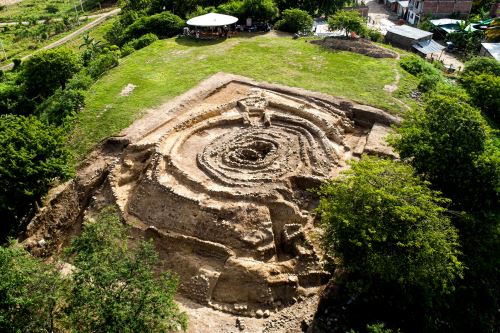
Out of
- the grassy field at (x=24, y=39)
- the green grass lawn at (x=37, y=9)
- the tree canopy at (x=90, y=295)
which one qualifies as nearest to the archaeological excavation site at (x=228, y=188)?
the tree canopy at (x=90, y=295)

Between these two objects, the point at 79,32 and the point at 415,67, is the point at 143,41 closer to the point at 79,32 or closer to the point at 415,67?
the point at 415,67

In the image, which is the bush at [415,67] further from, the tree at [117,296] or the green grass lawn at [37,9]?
the green grass lawn at [37,9]

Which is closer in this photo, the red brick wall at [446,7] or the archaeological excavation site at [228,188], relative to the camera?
the archaeological excavation site at [228,188]

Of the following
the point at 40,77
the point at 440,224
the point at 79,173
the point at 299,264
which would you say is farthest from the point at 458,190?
the point at 40,77

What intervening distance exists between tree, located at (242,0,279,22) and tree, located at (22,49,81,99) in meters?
20.1

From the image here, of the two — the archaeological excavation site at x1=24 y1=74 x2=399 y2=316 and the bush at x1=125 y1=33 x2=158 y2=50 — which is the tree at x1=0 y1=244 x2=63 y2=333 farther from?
the bush at x1=125 y1=33 x2=158 y2=50

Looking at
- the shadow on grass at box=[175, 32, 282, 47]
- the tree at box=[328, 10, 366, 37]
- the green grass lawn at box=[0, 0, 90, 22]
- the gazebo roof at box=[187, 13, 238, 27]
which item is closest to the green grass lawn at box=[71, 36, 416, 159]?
the shadow on grass at box=[175, 32, 282, 47]

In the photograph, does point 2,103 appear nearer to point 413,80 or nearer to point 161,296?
point 161,296

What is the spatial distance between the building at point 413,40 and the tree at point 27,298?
47.2m

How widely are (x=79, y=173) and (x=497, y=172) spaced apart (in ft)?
79.9

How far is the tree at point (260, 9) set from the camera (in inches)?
1891

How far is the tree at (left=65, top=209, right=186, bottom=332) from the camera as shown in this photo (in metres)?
15.1

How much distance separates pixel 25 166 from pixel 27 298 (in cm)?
961

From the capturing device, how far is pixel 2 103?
41000mm
